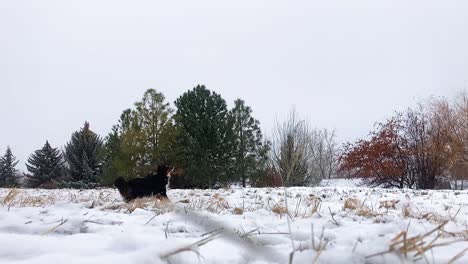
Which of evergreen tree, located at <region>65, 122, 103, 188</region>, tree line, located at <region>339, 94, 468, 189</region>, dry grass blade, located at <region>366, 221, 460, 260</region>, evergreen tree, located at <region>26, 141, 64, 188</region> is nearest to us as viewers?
dry grass blade, located at <region>366, 221, 460, 260</region>

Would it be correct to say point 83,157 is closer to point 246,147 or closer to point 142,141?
point 142,141

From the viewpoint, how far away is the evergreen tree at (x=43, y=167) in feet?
114

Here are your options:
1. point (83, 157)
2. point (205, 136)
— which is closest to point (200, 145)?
point (205, 136)

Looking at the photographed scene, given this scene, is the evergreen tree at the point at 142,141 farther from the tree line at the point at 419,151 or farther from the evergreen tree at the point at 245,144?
the tree line at the point at 419,151

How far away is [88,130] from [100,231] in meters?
36.5

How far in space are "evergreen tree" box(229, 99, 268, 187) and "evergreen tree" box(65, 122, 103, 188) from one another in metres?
12.4

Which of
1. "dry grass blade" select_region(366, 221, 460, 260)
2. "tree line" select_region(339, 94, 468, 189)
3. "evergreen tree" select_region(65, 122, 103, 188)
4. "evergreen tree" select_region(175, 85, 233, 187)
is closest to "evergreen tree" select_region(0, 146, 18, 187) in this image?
"evergreen tree" select_region(65, 122, 103, 188)

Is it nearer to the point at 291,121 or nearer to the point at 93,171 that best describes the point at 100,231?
the point at 291,121

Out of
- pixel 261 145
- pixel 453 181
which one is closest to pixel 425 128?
pixel 453 181

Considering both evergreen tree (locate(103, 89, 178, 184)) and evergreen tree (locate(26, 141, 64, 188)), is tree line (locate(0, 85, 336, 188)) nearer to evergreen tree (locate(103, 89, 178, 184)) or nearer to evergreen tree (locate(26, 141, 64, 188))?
evergreen tree (locate(103, 89, 178, 184))

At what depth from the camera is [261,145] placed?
1033 inches

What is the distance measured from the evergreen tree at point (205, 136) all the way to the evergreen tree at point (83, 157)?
9.52 meters

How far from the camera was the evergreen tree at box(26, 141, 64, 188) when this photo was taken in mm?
34719

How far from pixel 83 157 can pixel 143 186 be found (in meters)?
25.8
